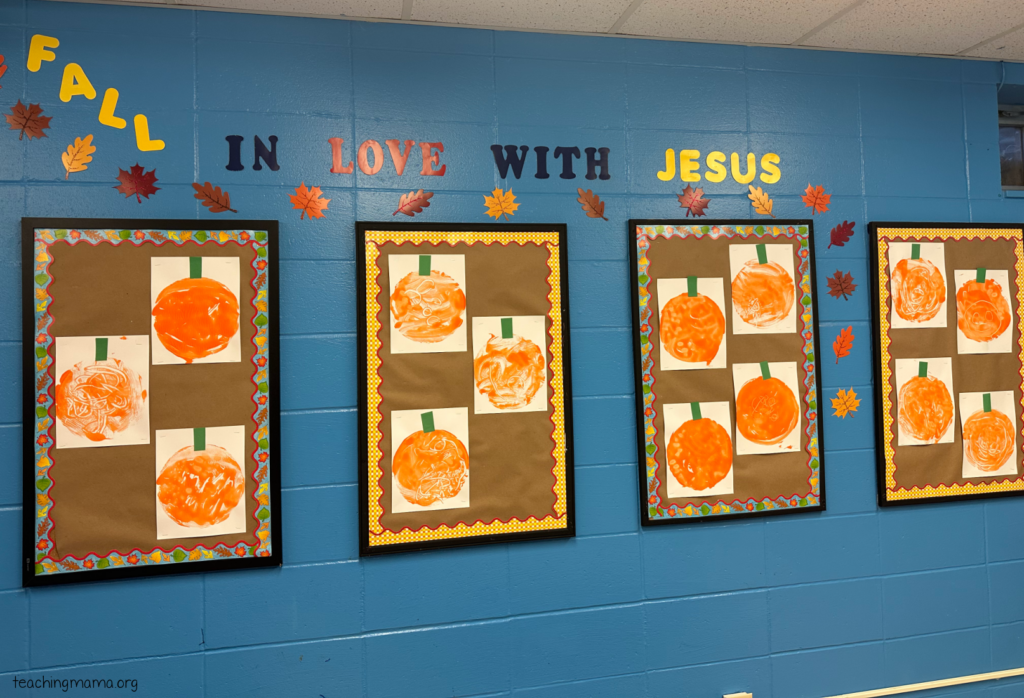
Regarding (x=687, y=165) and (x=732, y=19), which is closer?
(x=732, y=19)

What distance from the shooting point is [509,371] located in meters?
1.85

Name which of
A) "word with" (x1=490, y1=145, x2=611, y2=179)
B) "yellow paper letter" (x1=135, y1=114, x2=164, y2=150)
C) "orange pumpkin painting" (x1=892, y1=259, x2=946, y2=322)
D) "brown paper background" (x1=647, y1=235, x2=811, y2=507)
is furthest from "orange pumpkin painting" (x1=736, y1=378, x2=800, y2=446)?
"yellow paper letter" (x1=135, y1=114, x2=164, y2=150)

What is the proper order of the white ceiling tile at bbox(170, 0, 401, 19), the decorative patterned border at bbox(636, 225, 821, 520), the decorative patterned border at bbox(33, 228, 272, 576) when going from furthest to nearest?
the decorative patterned border at bbox(636, 225, 821, 520)
the white ceiling tile at bbox(170, 0, 401, 19)
the decorative patterned border at bbox(33, 228, 272, 576)

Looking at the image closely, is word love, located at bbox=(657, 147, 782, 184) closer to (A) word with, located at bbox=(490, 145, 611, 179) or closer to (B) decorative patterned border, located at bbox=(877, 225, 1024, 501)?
(A) word with, located at bbox=(490, 145, 611, 179)

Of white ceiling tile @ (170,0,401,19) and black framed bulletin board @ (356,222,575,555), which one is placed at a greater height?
white ceiling tile @ (170,0,401,19)

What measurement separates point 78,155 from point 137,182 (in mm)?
168

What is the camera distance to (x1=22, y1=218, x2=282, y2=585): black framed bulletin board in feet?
5.32

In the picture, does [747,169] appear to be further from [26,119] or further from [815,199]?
[26,119]

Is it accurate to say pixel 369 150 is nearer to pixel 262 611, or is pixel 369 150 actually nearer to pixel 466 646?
pixel 262 611

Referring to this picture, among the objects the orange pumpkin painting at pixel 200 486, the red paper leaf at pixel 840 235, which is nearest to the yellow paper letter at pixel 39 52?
the orange pumpkin painting at pixel 200 486

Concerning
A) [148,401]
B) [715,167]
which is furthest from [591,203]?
[148,401]

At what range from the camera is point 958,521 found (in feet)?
7.03

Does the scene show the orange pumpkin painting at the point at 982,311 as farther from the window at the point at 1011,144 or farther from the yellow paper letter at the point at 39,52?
the yellow paper letter at the point at 39,52

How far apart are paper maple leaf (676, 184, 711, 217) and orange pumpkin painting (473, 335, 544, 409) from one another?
70cm
